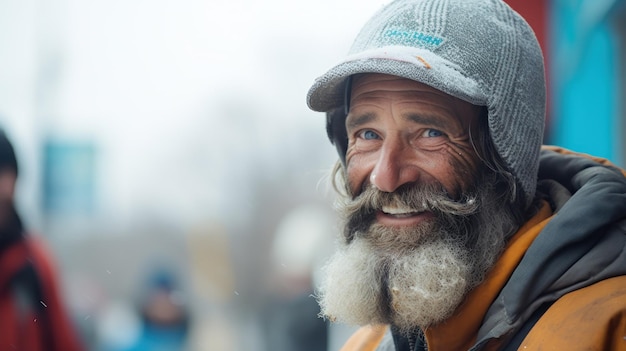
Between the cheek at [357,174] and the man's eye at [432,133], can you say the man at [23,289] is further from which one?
the man's eye at [432,133]

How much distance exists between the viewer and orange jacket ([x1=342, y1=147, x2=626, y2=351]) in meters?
1.92

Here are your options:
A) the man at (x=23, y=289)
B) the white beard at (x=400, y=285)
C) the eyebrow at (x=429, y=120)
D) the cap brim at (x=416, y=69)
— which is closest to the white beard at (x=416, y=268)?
the white beard at (x=400, y=285)

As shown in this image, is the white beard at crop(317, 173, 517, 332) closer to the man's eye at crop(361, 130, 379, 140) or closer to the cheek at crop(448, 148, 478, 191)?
the cheek at crop(448, 148, 478, 191)

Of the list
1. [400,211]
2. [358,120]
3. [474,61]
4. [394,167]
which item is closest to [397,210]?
[400,211]

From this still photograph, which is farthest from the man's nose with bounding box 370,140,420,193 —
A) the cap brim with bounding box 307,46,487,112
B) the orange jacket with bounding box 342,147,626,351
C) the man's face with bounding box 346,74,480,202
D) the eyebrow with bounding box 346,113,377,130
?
the orange jacket with bounding box 342,147,626,351

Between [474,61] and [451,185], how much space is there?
374 millimetres

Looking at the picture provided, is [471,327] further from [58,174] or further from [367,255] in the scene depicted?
[58,174]

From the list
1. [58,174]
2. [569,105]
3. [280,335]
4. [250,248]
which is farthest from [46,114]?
[250,248]

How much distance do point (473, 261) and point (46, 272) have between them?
91.7 inches

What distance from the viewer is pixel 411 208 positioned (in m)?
2.36

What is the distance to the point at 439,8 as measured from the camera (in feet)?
7.91

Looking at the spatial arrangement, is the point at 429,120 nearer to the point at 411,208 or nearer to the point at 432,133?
the point at 432,133

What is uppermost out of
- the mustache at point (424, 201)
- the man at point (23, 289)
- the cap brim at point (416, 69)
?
the cap brim at point (416, 69)

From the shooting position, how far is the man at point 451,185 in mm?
2145
